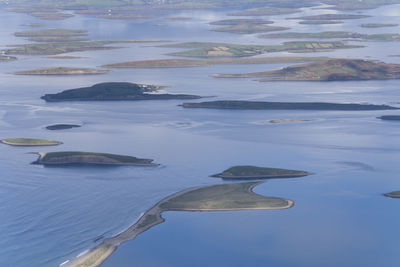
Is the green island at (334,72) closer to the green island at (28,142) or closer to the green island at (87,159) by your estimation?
the green island at (28,142)

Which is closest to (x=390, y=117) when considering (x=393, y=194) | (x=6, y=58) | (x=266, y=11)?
(x=393, y=194)

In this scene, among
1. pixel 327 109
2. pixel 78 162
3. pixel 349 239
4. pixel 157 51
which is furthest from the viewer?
pixel 157 51

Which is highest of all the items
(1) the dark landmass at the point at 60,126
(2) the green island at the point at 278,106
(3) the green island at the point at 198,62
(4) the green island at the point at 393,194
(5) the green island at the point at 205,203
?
(3) the green island at the point at 198,62

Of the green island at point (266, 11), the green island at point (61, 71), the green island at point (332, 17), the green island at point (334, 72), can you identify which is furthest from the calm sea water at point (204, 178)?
the green island at point (266, 11)

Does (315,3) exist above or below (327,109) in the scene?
above

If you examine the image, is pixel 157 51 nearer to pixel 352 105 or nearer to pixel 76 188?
pixel 352 105

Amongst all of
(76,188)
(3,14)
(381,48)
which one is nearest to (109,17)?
(3,14)

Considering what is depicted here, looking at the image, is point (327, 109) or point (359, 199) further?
point (327, 109)

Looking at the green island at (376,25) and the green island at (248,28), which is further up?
the green island at (376,25)
